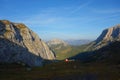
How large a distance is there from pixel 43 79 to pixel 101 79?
84.9ft

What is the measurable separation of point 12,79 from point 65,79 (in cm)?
2375

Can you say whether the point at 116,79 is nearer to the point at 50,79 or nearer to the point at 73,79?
the point at 73,79

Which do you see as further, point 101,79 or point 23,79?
point 23,79

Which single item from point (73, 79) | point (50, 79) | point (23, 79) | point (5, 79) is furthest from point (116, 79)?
point (5, 79)

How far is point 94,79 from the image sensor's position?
99625mm

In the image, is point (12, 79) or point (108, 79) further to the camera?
point (12, 79)

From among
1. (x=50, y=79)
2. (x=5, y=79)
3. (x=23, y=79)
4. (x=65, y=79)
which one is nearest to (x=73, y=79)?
(x=65, y=79)

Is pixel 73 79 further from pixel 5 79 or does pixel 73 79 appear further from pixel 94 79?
pixel 5 79

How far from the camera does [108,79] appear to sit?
10025 cm

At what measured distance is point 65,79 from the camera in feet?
345

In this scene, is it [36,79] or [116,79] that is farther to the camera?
[36,79]

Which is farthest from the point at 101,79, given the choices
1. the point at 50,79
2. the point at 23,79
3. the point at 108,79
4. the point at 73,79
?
the point at 23,79

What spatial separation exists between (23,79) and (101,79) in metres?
34.3

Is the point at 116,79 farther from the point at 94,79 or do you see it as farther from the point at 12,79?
the point at 12,79
